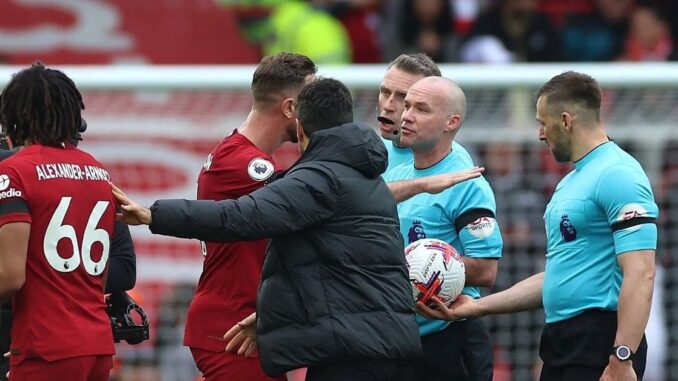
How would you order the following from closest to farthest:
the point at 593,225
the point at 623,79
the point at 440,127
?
1. the point at 593,225
2. the point at 440,127
3. the point at 623,79

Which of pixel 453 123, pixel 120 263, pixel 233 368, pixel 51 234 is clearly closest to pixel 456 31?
pixel 453 123

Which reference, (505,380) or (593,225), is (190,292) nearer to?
(505,380)

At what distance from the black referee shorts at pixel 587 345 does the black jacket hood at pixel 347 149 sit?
3.66 ft

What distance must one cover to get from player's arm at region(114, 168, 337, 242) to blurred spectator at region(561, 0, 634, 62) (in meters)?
6.61

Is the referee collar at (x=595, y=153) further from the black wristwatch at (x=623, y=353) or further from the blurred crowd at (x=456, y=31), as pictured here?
the blurred crowd at (x=456, y=31)

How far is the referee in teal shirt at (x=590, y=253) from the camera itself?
552cm

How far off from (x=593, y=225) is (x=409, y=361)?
990mm

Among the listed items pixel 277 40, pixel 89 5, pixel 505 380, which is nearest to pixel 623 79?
pixel 505 380

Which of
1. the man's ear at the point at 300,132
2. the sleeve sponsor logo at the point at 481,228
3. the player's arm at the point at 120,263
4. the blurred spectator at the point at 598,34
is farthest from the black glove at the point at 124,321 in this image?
the blurred spectator at the point at 598,34

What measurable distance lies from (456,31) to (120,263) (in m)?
6.20

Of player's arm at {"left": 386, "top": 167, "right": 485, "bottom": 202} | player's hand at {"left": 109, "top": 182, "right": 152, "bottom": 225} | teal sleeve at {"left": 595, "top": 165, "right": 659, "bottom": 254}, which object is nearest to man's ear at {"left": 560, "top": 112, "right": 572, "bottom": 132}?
teal sleeve at {"left": 595, "top": 165, "right": 659, "bottom": 254}

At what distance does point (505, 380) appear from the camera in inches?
348

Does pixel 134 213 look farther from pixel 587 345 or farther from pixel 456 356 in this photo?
pixel 587 345

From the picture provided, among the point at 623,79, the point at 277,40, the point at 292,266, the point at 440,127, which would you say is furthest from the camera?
the point at 277,40
